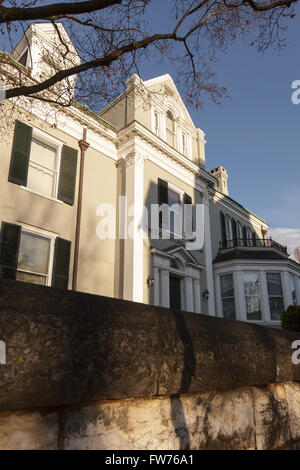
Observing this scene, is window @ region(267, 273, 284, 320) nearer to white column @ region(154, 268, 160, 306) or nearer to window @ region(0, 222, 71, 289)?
white column @ region(154, 268, 160, 306)

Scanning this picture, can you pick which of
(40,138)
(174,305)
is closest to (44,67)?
(40,138)

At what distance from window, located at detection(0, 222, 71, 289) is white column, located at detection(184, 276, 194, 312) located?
17.8 ft

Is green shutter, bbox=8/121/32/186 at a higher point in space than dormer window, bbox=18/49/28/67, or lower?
lower

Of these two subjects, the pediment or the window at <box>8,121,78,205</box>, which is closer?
the window at <box>8,121,78,205</box>

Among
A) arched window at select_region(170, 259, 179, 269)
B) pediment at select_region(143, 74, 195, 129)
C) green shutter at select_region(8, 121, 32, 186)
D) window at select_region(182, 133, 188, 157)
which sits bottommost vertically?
arched window at select_region(170, 259, 179, 269)

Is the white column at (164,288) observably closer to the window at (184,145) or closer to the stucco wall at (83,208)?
the stucco wall at (83,208)

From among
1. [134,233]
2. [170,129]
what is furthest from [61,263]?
[170,129]

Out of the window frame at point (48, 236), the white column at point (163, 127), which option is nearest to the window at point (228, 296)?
the white column at point (163, 127)

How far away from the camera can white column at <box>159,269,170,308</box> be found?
11466 mm

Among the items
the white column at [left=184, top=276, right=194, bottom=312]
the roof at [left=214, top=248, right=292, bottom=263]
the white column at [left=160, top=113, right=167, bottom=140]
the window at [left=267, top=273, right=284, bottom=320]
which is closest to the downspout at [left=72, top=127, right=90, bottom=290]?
the white column at [left=160, top=113, right=167, bottom=140]

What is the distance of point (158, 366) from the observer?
139cm

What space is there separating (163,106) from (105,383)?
14.9 m
